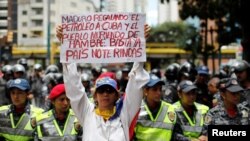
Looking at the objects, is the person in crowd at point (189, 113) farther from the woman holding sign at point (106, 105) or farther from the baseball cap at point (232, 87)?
the woman holding sign at point (106, 105)

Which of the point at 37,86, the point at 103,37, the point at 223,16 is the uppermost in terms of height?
the point at 223,16

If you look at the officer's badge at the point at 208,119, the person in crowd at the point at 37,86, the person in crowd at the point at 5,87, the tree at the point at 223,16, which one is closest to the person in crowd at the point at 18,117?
the officer's badge at the point at 208,119

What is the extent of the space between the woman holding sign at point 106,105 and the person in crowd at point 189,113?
135cm

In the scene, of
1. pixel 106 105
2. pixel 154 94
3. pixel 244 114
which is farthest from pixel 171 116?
pixel 106 105

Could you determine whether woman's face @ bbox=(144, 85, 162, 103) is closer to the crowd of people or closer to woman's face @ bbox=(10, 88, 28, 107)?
the crowd of people

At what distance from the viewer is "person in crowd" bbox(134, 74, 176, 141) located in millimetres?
6387

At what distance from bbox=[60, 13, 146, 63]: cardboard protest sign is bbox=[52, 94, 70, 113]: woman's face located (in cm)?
68

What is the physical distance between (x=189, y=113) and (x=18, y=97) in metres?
1.90

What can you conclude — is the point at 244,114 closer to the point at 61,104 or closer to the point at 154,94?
the point at 154,94

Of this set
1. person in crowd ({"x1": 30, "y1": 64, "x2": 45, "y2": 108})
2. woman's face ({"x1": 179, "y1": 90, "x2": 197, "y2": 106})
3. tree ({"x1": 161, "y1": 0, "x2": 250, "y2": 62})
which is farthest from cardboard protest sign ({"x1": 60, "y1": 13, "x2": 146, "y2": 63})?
tree ({"x1": 161, "y1": 0, "x2": 250, "y2": 62})

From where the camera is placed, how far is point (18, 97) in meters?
6.71

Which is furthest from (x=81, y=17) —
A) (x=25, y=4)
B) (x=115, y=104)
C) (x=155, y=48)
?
(x=25, y=4)

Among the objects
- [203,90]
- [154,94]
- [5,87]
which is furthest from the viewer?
[5,87]

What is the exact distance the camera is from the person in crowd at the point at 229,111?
238 inches
